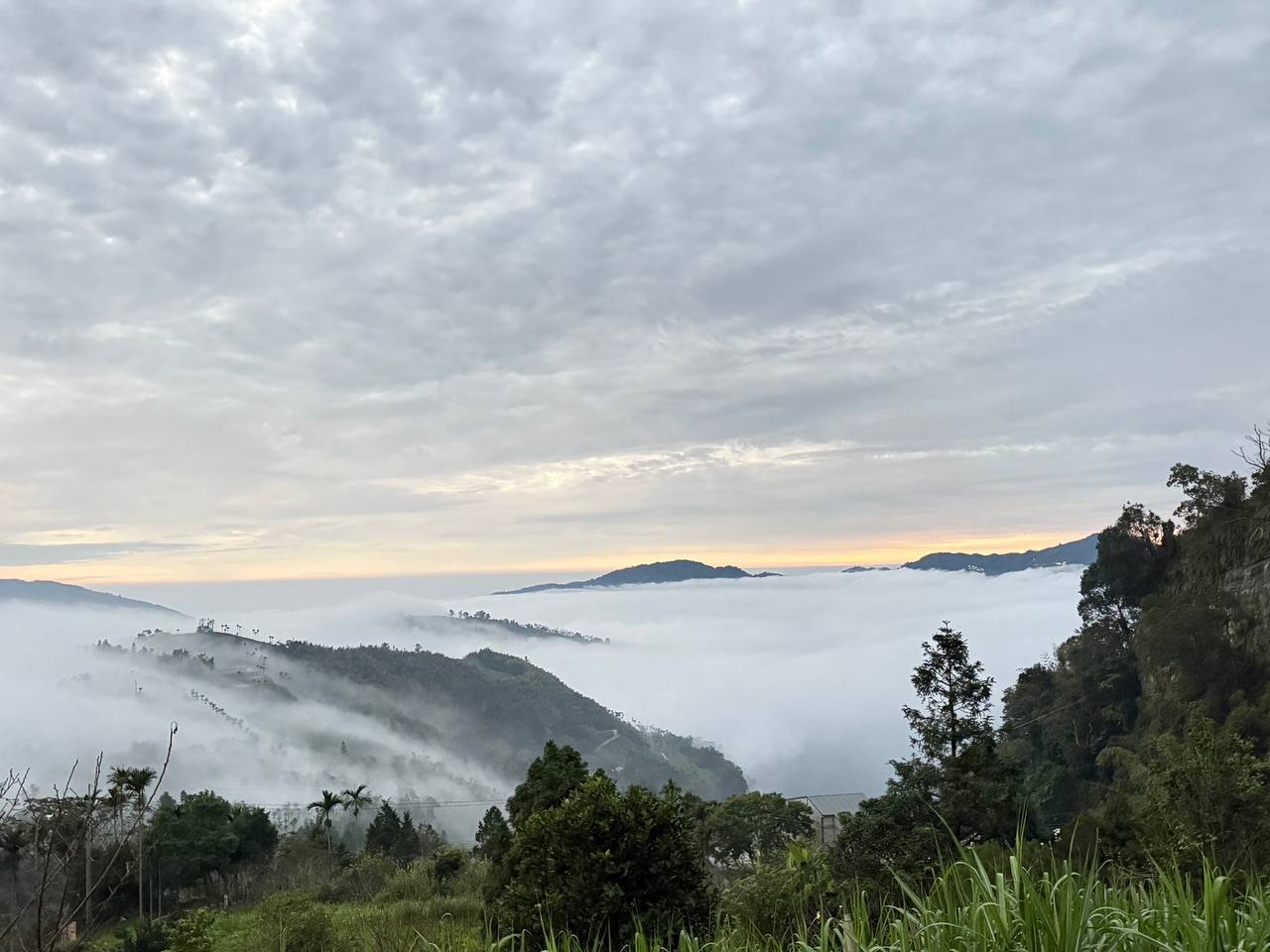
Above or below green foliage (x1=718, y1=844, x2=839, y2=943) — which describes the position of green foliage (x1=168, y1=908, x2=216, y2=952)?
below

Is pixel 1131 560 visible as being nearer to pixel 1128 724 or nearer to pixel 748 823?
pixel 1128 724

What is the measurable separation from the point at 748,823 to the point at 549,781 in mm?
29225

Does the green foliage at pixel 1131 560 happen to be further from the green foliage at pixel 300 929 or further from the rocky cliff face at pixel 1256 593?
the green foliage at pixel 300 929

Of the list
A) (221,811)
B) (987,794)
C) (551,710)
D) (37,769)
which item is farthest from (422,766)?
(987,794)

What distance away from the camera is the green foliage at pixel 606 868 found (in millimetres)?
9141

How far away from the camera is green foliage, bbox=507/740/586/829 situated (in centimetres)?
1608

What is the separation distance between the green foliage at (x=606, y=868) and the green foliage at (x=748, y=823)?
108 ft

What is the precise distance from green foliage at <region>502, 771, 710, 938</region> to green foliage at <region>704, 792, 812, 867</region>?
33045 millimetres

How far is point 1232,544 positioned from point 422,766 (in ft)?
515

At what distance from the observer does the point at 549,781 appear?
1633cm

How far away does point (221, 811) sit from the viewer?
46.8m

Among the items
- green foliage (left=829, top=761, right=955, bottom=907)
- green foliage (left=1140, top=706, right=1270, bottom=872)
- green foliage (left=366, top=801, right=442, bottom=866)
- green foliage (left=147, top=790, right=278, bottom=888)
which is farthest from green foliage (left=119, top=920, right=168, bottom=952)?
green foliage (left=1140, top=706, right=1270, bottom=872)

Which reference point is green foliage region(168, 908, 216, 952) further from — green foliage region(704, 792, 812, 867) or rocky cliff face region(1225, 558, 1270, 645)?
rocky cliff face region(1225, 558, 1270, 645)

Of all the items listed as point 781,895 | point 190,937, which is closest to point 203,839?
point 190,937
